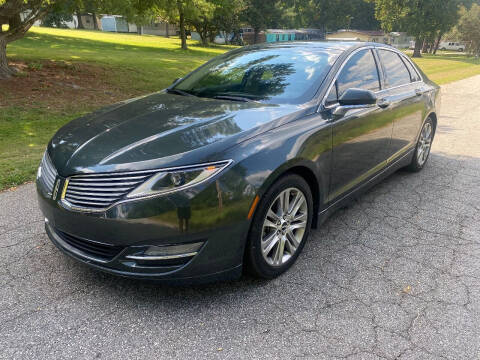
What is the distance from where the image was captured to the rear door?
4285 millimetres

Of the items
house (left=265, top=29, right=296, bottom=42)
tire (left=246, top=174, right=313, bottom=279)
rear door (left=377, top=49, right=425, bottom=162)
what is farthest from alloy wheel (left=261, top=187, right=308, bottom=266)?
house (left=265, top=29, right=296, bottom=42)

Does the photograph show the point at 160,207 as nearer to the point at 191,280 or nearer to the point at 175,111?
the point at 191,280

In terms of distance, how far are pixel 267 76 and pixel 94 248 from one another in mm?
2174

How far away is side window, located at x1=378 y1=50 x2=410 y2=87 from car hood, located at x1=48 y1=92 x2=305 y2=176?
1794 mm

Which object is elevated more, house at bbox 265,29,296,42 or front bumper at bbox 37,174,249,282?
house at bbox 265,29,296,42

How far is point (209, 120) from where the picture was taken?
9.61 ft

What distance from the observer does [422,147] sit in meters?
5.42

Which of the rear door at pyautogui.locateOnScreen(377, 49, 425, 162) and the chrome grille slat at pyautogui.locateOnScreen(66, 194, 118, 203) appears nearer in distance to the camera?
the chrome grille slat at pyautogui.locateOnScreen(66, 194, 118, 203)

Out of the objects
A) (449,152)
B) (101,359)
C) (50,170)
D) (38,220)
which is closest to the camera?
(101,359)

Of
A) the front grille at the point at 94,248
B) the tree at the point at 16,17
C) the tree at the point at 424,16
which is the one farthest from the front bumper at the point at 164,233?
the tree at the point at 424,16

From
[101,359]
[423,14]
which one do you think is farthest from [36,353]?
[423,14]

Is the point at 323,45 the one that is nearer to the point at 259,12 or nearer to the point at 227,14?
the point at 227,14

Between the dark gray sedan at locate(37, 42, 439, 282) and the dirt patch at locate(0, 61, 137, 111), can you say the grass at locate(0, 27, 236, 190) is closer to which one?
the dirt patch at locate(0, 61, 137, 111)

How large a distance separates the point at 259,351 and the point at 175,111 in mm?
1921
